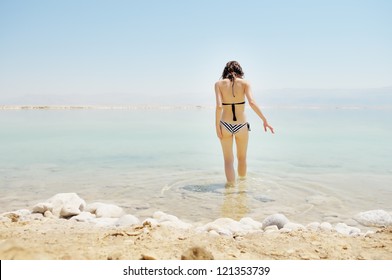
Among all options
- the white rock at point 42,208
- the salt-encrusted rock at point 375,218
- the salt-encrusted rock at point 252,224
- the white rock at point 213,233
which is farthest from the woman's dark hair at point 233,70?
the white rock at point 42,208

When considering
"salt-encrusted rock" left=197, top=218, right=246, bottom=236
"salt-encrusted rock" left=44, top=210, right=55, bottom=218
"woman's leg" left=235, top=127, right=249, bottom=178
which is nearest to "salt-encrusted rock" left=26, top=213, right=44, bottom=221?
"salt-encrusted rock" left=44, top=210, right=55, bottom=218

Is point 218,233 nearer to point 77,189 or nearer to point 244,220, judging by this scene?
point 244,220

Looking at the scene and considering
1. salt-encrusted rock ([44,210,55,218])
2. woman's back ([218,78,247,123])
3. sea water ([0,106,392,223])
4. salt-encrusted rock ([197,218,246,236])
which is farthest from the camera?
woman's back ([218,78,247,123])

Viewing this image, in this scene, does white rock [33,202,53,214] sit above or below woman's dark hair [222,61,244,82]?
below

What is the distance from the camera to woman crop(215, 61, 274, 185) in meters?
6.82

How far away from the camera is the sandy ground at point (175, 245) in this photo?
285 cm

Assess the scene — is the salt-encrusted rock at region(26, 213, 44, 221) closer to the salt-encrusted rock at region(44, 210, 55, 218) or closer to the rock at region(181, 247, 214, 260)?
the salt-encrusted rock at region(44, 210, 55, 218)

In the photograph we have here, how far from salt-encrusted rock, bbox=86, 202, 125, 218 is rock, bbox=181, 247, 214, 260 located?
2687 millimetres

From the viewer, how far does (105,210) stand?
530 centimetres

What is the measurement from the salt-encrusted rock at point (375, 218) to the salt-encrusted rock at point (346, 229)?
0.49 meters

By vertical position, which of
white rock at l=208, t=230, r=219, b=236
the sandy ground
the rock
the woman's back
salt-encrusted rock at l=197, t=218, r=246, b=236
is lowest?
salt-encrusted rock at l=197, t=218, r=246, b=236

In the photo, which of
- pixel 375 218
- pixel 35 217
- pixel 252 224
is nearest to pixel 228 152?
pixel 252 224
